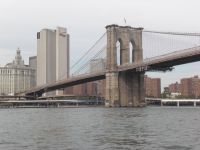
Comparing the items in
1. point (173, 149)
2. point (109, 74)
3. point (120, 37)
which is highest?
point (120, 37)

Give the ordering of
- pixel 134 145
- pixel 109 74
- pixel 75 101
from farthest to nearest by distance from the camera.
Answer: pixel 75 101, pixel 109 74, pixel 134 145

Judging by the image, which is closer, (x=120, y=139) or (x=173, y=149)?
(x=173, y=149)

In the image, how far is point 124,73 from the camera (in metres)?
113

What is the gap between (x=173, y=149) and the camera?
24.2 meters

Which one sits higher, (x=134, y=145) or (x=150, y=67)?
(x=150, y=67)

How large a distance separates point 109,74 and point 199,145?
279ft

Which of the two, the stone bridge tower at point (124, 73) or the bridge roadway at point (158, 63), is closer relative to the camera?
the bridge roadway at point (158, 63)

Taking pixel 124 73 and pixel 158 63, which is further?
pixel 124 73

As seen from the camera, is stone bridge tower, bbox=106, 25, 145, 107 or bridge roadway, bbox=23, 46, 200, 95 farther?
stone bridge tower, bbox=106, 25, 145, 107

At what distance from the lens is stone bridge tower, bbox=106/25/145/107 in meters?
112

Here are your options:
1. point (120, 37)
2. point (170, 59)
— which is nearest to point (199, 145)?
point (170, 59)

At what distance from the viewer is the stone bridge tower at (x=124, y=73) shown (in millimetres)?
111562

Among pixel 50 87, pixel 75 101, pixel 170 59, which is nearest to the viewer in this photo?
pixel 170 59

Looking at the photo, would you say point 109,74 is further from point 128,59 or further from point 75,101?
point 75,101
